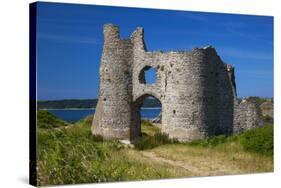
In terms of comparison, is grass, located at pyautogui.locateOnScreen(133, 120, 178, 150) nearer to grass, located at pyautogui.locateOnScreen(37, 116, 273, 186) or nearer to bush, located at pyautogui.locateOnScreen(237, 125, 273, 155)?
grass, located at pyautogui.locateOnScreen(37, 116, 273, 186)

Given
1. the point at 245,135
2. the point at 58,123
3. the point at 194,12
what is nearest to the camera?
the point at 58,123

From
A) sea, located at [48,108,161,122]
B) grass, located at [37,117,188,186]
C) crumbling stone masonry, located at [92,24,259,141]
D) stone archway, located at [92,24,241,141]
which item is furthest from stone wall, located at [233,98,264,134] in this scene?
sea, located at [48,108,161,122]

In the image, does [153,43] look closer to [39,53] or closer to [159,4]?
[159,4]

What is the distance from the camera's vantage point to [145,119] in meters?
22.0

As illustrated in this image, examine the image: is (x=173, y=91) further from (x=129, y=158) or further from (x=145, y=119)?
(x=129, y=158)

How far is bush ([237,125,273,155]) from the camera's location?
19281mm

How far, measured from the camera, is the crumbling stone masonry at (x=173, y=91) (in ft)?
65.6

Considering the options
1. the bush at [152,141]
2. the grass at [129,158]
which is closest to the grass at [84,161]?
the grass at [129,158]

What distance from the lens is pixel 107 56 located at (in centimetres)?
2019

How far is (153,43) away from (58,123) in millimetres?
3891

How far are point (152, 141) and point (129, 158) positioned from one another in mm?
1499

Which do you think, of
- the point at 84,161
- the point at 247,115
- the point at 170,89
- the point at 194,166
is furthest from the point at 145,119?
the point at 84,161

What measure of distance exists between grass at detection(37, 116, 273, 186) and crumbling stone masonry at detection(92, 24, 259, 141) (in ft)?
1.93

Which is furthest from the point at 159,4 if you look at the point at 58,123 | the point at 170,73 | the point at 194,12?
the point at 58,123
